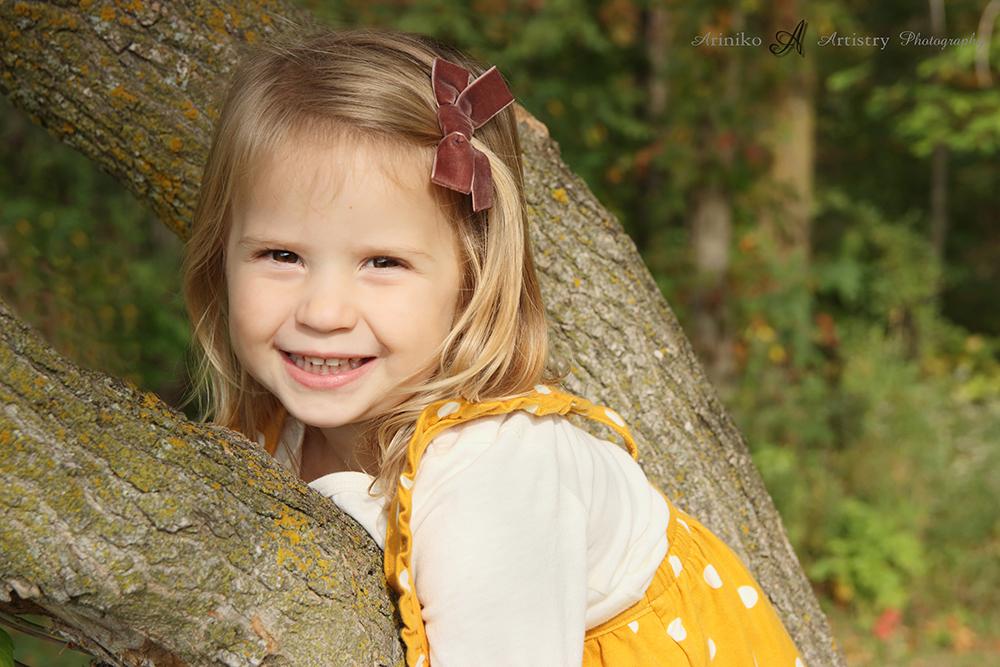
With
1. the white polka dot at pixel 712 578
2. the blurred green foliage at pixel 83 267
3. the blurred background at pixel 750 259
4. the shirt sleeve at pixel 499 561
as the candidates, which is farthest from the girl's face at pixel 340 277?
the blurred background at pixel 750 259

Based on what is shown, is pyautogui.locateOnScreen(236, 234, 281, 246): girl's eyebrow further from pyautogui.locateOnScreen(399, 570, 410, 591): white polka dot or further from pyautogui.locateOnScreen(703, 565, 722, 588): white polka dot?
pyautogui.locateOnScreen(703, 565, 722, 588): white polka dot

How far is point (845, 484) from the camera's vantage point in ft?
17.0

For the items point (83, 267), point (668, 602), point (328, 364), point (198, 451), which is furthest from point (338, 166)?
point (83, 267)

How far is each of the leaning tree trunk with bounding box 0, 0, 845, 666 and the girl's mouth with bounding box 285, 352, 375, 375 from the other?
215 mm

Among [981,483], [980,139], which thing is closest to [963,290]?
[980,139]

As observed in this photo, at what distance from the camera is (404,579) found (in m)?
1.24

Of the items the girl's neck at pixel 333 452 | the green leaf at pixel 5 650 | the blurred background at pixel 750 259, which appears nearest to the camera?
the green leaf at pixel 5 650

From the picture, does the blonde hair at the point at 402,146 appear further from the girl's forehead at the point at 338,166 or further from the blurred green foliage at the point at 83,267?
the blurred green foliage at the point at 83,267

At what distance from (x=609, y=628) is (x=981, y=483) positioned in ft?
14.9

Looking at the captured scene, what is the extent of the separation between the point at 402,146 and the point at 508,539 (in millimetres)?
639

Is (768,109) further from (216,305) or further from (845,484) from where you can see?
(216,305)

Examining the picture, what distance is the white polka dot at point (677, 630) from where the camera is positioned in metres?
1.48

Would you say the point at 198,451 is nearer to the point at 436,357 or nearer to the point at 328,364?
the point at 328,364

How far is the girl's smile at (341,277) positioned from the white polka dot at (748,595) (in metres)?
0.77
